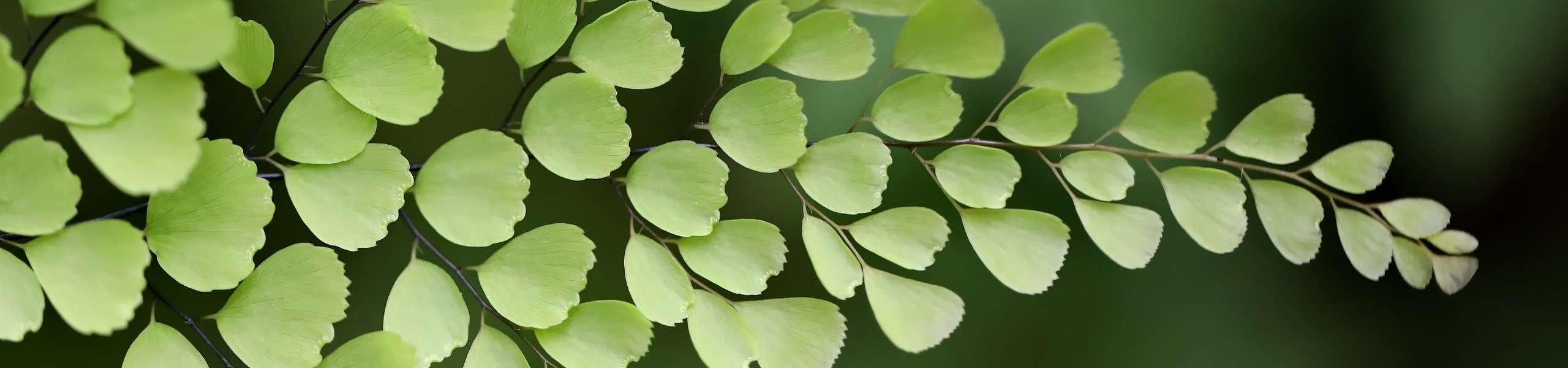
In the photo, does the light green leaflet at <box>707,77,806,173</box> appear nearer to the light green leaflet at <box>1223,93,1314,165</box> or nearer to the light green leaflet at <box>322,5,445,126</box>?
the light green leaflet at <box>322,5,445,126</box>

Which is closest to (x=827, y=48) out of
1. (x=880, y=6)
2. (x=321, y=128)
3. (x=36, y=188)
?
(x=880, y=6)

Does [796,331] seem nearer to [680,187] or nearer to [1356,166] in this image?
[680,187]

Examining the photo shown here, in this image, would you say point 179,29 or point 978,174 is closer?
point 179,29

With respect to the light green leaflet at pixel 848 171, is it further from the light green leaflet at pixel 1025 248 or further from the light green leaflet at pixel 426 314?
the light green leaflet at pixel 426 314

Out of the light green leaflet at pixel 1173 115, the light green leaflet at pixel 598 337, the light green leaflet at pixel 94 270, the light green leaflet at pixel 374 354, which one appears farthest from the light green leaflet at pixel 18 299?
the light green leaflet at pixel 1173 115

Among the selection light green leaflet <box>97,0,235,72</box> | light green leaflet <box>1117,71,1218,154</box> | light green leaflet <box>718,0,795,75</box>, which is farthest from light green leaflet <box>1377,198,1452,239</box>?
light green leaflet <box>97,0,235,72</box>

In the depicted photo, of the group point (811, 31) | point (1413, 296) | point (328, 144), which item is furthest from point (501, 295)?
point (1413, 296)

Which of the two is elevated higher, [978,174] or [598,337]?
[978,174]
